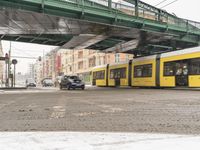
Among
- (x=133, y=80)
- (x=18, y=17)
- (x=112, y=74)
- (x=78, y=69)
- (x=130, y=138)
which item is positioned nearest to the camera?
(x=130, y=138)

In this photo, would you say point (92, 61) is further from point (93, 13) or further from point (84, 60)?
point (93, 13)

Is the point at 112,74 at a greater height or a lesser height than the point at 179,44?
lesser

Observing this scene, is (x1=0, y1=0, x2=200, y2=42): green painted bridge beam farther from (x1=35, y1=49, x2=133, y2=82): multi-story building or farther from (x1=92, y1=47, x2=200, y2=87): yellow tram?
(x1=35, y1=49, x2=133, y2=82): multi-story building

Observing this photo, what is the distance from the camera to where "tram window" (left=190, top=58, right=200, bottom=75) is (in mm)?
26348

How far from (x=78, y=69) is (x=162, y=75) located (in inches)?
3135

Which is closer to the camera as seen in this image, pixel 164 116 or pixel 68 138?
pixel 68 138

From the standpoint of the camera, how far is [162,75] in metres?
31.0

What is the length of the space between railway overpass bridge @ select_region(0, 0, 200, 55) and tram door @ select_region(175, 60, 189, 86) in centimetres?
685

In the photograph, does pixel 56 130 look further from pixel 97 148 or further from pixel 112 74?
pixel 112 74

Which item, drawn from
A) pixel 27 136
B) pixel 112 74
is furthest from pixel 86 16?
pixel 27 136

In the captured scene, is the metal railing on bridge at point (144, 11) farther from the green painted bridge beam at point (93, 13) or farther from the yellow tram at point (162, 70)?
the yellow tram at point (162, 70)

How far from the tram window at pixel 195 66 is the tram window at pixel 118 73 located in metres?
13.2

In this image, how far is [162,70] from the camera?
102ft

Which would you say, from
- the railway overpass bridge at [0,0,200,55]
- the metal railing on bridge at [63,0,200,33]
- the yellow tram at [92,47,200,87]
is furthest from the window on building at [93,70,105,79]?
the metal railing on bridge at [63,0,200,33]
